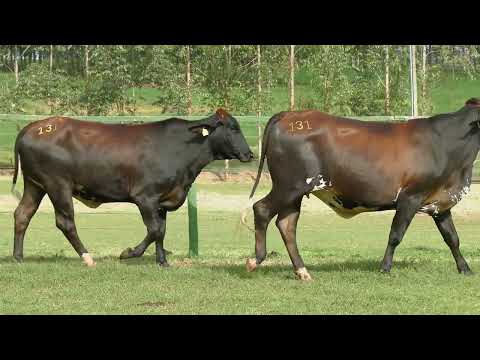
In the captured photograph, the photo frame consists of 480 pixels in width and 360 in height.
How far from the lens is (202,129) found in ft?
43.6

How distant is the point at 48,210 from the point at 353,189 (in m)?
15.2

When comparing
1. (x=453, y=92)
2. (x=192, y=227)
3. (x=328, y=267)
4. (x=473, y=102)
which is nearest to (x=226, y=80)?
(x=192, y=227)

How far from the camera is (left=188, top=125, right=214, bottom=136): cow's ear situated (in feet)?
43.5

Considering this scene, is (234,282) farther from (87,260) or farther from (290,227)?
(87,260)

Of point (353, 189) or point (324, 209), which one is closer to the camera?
point (353, 189)

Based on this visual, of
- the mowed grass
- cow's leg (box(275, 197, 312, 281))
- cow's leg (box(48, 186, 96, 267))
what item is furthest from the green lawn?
cow's leg (box(275, 197, 312, 281))

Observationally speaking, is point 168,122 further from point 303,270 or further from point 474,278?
point 474,278

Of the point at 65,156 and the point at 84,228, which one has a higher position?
the point at 65,156

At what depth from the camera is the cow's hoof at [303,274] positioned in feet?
36.8

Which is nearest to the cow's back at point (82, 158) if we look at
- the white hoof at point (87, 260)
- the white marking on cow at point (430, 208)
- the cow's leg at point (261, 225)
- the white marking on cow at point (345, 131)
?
the white hoof at point (87, 260)

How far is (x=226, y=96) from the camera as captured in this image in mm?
39562

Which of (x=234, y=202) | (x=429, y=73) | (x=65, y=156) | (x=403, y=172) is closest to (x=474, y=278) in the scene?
(x=403, y=172)

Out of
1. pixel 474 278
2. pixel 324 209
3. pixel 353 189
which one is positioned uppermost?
pixel 353 189

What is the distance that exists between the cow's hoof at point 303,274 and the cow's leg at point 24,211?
4045mm
